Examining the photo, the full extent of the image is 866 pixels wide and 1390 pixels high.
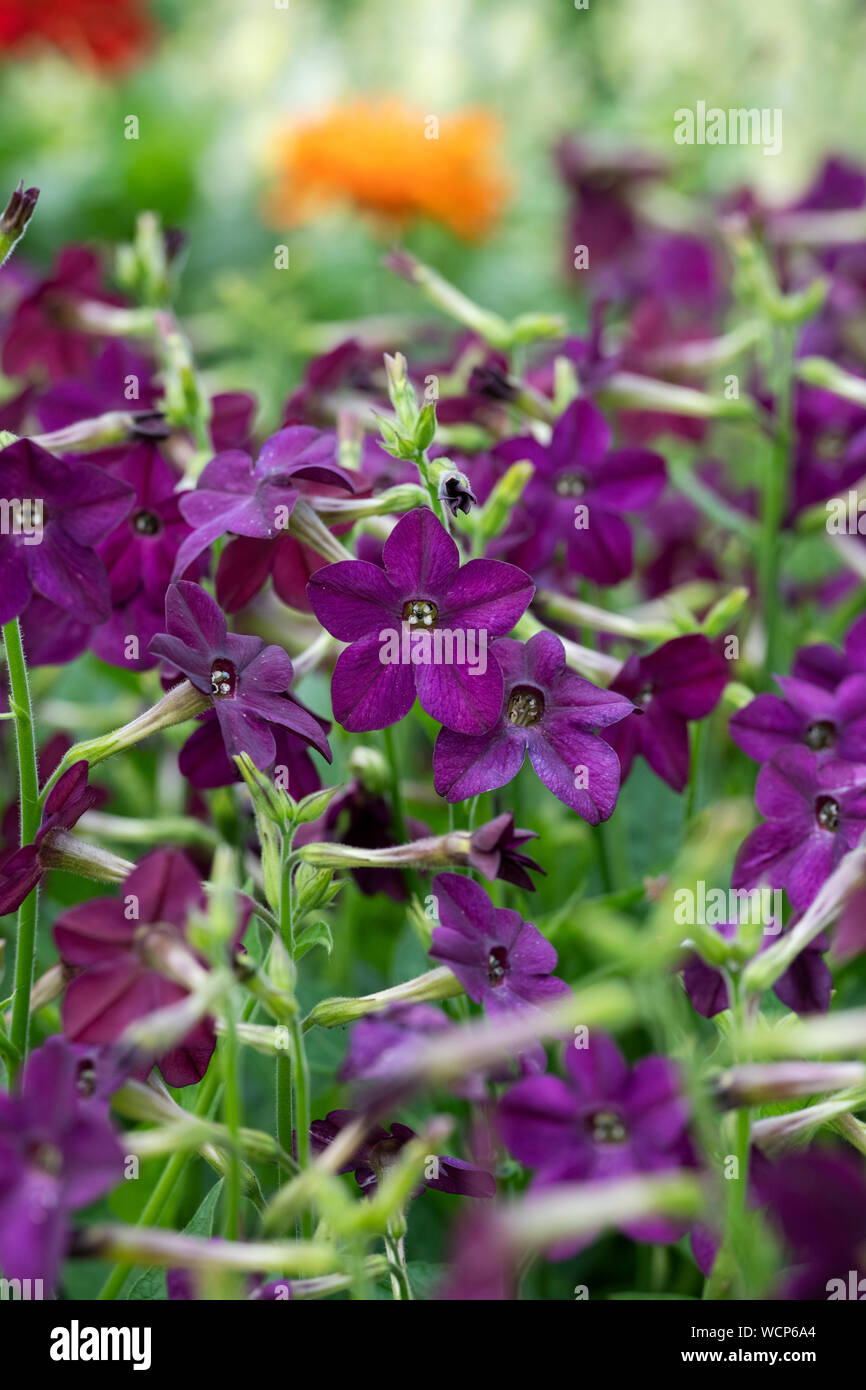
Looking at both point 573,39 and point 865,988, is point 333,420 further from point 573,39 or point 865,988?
point 573,39

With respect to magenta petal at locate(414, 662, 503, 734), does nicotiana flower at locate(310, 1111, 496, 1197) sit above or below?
below

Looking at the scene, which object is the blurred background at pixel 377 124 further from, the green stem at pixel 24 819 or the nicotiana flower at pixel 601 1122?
the nicotiana flower at pixel 601 1122

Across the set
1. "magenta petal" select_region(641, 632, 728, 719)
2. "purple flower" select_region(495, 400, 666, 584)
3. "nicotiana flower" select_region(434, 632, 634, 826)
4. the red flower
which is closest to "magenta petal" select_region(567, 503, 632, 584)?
"purple flower" select_region(495, 400, 666, 584)

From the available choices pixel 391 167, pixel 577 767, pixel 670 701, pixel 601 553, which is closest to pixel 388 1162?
pixel 577 767

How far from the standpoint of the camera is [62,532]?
0.74 metres

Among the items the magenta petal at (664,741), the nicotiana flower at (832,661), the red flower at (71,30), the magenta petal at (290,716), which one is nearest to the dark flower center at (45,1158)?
the magenta petal at (290,716)

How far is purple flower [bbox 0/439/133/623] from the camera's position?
0.71 metres

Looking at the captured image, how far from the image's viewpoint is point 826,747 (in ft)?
2.61

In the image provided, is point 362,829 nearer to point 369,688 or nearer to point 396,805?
point 396,805

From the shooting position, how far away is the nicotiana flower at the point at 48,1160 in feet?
1.59

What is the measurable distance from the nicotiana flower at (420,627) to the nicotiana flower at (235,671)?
27 millimetres

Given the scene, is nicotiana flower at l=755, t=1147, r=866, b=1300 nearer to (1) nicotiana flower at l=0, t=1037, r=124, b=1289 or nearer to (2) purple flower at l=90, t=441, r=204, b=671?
(1) nicotiana flower at l=0, t=1037, r=124, b=1289

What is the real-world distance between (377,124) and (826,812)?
7.24 feet

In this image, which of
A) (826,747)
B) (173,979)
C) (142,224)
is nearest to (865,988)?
(826,747)
